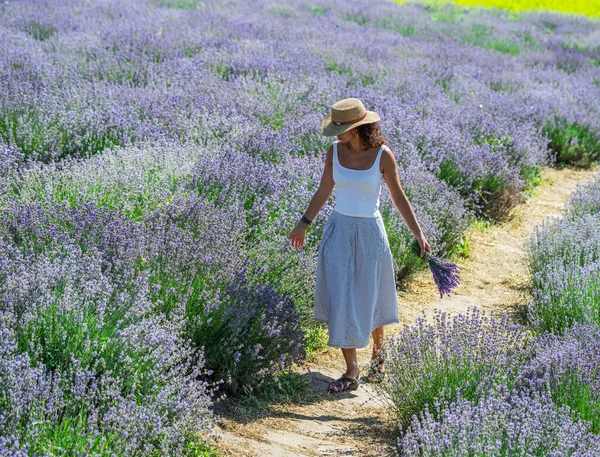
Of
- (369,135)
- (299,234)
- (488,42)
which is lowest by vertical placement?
(488,42)

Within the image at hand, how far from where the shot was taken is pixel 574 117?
9328mm

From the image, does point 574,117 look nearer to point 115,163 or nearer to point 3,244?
point 115,163

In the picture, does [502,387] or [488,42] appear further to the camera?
[488,42]

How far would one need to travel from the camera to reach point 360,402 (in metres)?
3.84

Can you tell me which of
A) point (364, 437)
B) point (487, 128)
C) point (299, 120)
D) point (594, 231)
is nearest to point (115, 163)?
point (299, 120)

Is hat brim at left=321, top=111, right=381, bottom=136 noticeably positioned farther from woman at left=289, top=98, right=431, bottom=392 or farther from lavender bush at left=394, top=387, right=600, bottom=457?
lavender bush at left=394, top=387, right=600, bottom=457

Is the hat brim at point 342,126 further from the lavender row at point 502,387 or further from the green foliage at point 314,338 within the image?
the green foliage at point 314,338

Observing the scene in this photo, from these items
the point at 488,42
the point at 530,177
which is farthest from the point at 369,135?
the point at 488,42

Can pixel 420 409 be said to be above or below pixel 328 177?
below

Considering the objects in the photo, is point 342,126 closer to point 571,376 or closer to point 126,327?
point 126,327

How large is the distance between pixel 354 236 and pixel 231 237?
727 mm

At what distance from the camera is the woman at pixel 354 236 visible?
3719 millimetres

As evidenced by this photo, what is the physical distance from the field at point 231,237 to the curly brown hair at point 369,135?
814 mm

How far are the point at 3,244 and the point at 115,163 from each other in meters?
1.69
